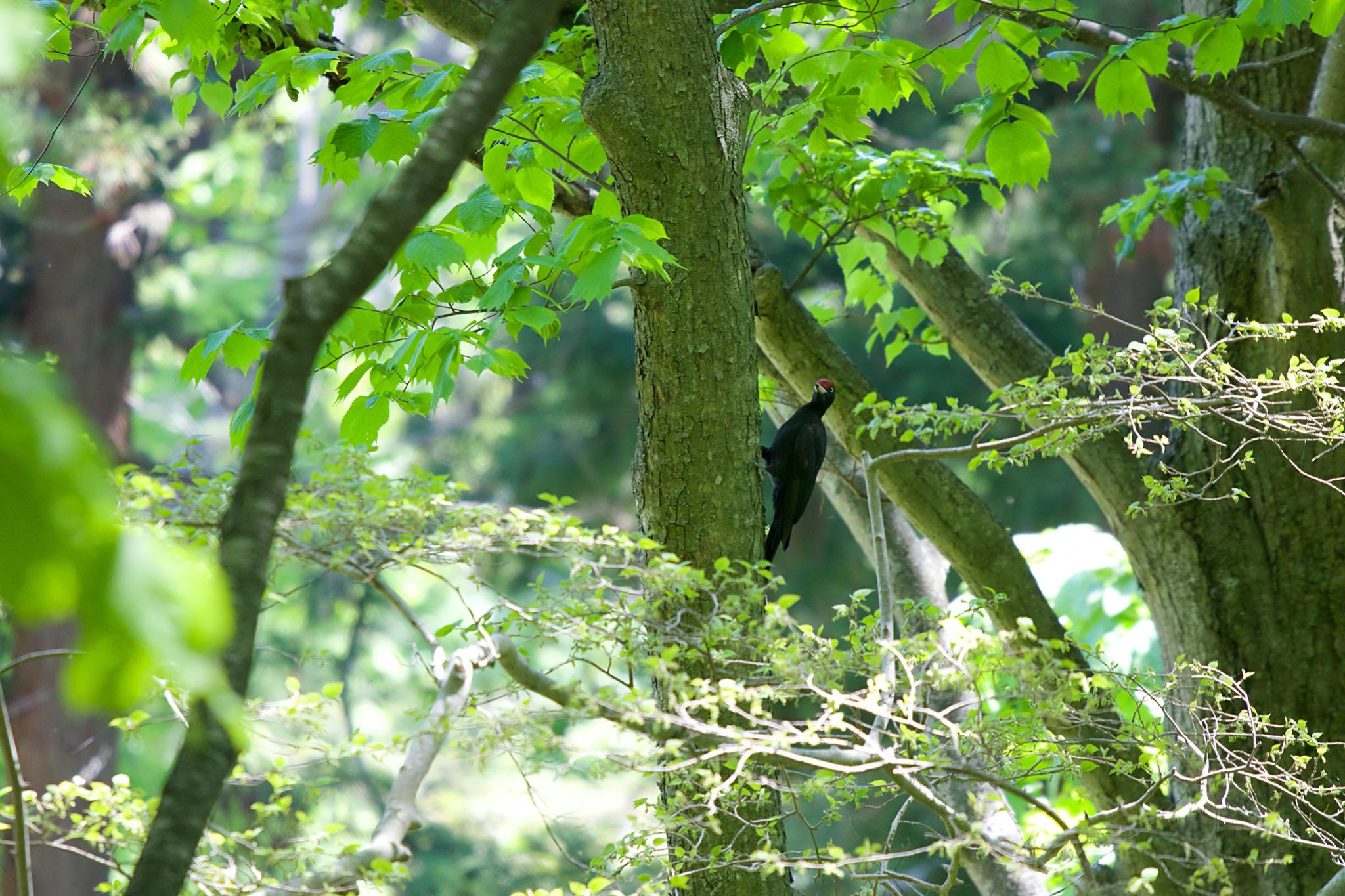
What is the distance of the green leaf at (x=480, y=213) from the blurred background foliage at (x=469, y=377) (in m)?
3.36

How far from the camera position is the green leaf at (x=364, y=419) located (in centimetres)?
193

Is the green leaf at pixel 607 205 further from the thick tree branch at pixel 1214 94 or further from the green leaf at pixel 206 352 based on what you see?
the thick tree branch at pixel 1214 94

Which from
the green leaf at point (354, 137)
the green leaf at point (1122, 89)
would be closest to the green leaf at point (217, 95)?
the green leaf at point (354, 137)

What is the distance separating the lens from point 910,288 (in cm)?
312

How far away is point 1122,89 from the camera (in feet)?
7.20

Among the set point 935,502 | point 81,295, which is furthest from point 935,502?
point 81,295

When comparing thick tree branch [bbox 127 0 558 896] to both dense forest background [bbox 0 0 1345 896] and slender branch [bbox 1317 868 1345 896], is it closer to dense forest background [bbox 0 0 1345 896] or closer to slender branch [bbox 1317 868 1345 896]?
slender branch [bbox 1317 868 1345 896]

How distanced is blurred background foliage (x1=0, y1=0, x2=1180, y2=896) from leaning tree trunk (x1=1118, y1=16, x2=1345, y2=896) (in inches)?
63.7

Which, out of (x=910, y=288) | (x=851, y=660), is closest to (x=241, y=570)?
(x=851, y=660)

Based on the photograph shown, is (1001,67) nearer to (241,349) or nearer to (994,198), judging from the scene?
(994,198)

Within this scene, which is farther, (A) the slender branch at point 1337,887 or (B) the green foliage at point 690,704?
(A) the slender branch at point 1337,887

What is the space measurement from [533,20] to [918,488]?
7.04 feet

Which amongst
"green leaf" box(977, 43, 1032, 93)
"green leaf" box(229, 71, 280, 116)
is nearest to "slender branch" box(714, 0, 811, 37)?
"green leaf" box(977, 43, 1032, 93)

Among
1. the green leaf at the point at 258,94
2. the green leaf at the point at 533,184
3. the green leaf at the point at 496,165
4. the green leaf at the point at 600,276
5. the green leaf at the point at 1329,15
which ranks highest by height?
the green leaf at the point at 258,94
